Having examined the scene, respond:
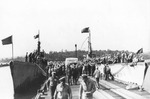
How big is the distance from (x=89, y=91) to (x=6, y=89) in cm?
862

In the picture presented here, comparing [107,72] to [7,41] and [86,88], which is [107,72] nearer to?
[7,41]

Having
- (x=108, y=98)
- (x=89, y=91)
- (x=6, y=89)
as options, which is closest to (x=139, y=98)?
(x=108, y=98)

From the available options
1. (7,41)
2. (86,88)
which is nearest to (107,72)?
(7,41)

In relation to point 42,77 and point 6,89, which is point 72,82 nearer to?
point 42,77

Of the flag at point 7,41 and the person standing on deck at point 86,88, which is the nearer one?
the person standing on deck at point 86,88

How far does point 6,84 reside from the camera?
16.8 metres

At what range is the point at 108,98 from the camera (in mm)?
14500

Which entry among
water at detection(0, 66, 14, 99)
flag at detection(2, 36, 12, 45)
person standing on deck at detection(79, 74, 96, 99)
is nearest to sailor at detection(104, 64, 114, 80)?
water at detection(0, 66, 14, 99)

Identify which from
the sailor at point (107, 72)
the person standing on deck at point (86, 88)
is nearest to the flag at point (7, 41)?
the person standing on deck at point (86, 88)

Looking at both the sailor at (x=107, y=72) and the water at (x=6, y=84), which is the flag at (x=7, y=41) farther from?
the sailor at (x=107, y=72)

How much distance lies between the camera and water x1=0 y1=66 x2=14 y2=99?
15.4 m

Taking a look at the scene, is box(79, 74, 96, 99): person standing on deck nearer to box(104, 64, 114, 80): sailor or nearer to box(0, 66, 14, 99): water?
box(0, 66, 14, 99): water

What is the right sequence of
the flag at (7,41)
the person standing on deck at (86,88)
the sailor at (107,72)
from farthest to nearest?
the sailor at (107,72) → the flag at (7,41) → the person standing on deck at (86,88)

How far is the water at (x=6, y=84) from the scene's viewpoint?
50.4ft
